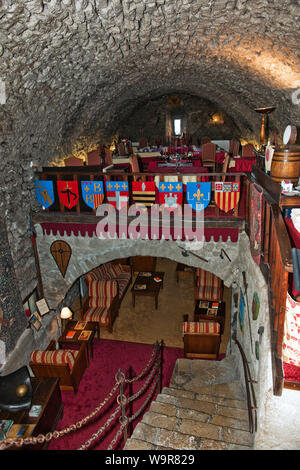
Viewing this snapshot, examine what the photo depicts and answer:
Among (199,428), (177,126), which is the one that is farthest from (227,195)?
(177,126)

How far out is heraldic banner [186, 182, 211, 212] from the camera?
5789 mm

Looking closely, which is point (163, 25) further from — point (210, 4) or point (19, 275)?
point (19, 275)

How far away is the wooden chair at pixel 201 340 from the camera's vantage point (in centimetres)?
682

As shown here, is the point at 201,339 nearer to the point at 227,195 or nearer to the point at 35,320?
the point at 227,195

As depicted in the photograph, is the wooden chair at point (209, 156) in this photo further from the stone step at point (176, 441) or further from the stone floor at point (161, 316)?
the stone step at point (176, 441)

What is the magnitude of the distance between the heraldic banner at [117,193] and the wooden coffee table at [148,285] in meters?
3.51

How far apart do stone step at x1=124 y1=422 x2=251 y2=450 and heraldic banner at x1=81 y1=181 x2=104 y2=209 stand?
13.2 ft

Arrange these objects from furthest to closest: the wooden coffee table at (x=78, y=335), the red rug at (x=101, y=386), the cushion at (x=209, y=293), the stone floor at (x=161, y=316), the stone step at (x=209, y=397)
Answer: the cushion at (x=209, y=293)
the stone floor at (x=161, y=316)
the wooden coffee table at (x=78, y=335)
the red rug at (x=101, y=386)
the stone step at (x=209, y=397)

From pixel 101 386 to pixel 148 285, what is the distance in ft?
11.5

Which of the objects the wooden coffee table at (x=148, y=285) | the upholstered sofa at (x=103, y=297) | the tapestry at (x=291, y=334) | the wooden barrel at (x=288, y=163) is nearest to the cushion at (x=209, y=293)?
the wooden coffee table at (x=148, y=285)

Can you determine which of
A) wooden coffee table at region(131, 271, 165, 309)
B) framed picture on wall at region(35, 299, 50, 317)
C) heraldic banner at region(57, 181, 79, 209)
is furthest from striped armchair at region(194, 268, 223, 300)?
heraldic banner at region(57, 181, 79, 209)

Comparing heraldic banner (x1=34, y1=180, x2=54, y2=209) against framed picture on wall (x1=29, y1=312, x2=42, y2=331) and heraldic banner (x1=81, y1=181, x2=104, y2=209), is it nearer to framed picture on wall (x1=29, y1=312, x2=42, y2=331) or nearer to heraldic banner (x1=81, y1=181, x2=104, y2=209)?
heraldic banner (x1=81, y1=181, x2=104, y2=209)

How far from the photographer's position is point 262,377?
3770 millimetres

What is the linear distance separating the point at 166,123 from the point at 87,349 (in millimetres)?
12767
